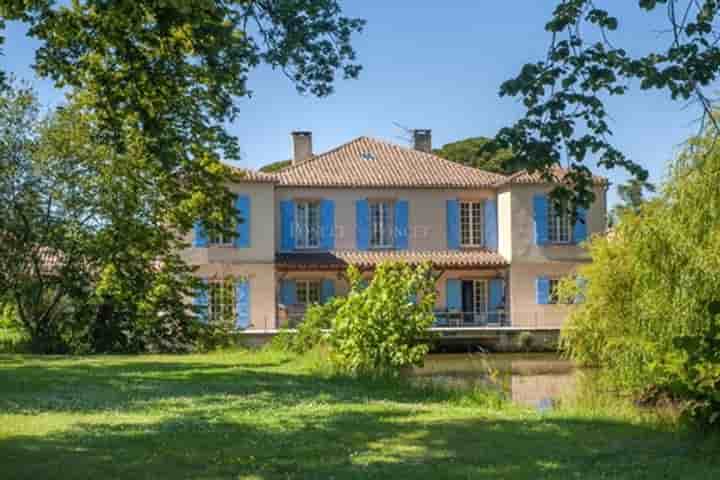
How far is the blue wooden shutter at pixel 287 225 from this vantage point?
35953 millimetres

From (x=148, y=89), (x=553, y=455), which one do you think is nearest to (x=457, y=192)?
(x=148, y=89)

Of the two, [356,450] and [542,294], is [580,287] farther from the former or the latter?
[356,450]

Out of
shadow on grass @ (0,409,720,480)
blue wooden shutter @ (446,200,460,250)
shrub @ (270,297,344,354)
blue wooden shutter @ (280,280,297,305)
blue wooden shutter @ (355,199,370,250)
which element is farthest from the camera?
blue wooden shutter @ (446,200,460,250)

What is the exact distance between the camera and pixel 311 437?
28.0 ft

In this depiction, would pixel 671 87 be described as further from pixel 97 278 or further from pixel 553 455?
pixel 97 278

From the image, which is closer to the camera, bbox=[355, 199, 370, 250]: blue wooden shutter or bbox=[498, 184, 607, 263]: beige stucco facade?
bbox=[498, 184, 607, 263]: beige stucco facade

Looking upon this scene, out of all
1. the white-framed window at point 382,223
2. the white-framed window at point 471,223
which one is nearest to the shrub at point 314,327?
the white-framed window at point 382,223

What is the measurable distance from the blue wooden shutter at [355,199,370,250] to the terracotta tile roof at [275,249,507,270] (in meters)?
0.32

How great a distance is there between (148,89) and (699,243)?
8755mm

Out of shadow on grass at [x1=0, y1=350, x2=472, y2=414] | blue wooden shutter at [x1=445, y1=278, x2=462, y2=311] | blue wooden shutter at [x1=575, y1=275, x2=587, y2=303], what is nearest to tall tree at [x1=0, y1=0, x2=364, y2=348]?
shadow on grass at [x1=0, y1=350, x2=472, y2=414]

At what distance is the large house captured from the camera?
1366 inches

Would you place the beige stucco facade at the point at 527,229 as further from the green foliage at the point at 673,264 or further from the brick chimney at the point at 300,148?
the green foliage at the point at 673,264

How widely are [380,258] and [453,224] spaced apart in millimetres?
3474

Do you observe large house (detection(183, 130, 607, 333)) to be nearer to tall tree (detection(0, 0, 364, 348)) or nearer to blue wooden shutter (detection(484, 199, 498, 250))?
blue wooden shutter (detection(484, 199, 498, 250))
